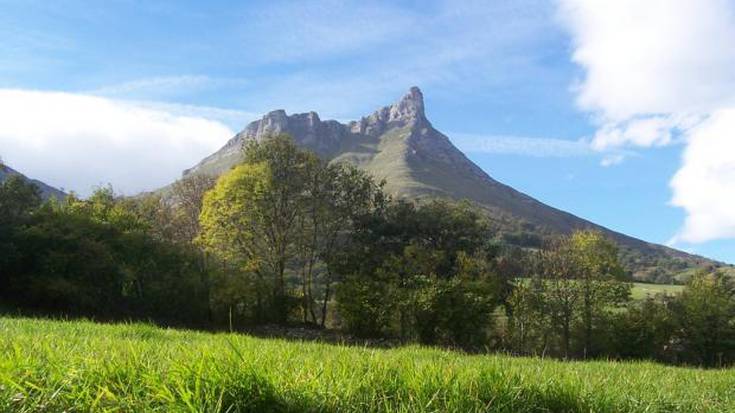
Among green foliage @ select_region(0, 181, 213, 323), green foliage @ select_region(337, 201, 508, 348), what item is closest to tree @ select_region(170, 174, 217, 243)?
green foliage @ select_region(0, 181, 213, 323)

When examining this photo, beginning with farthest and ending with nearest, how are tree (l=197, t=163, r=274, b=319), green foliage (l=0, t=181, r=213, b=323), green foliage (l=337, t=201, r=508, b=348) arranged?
tree (l=197, t=163, r=274, b=319) → green foliage (l=337, t=201, r=508, b=348) → green foliage (l=0, t=181, r=213, b=323)

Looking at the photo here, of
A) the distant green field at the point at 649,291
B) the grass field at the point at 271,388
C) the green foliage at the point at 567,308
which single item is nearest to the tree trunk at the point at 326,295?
the green foliage at the point at 567,308

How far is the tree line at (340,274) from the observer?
33281 mm

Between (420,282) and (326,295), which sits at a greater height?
(420,282)

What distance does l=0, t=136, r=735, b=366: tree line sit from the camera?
109 feet

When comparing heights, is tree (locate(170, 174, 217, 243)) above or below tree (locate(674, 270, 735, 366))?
above

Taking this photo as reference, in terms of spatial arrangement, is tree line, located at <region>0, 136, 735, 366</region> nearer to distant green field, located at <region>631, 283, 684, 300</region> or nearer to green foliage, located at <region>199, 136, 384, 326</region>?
green foliage, located at <region>199, 136, 384, 326</region>

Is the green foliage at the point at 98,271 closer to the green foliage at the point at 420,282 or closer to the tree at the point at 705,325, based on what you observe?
the green foliage at the point at 420,282

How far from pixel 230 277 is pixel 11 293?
474 inches

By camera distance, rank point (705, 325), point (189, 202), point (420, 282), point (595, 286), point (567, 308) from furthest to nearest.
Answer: point (189, 202) → point (595, 286) → point (567, 308) → point (705, 325) → point (420, 282)

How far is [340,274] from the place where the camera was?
42.4 m

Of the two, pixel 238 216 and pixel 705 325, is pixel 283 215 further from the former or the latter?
pixel 705 325

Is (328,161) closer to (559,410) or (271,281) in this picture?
(271,281)

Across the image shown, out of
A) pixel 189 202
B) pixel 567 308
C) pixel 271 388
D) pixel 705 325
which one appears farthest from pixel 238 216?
pixel 271 388
